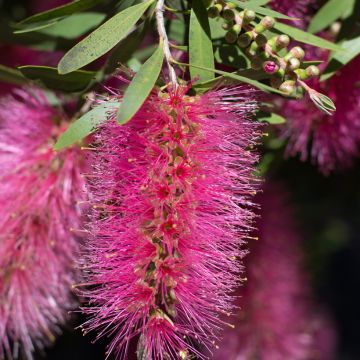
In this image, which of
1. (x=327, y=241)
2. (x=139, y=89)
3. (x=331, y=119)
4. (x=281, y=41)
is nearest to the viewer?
(x=139, y=89)

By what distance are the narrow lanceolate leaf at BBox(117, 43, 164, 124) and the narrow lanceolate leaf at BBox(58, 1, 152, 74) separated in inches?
3.4

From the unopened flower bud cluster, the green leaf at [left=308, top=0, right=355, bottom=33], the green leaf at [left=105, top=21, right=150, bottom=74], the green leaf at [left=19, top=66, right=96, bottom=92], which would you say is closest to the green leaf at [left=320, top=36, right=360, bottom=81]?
the green leaf at [left=308, top=0, right=355, bottom=33]

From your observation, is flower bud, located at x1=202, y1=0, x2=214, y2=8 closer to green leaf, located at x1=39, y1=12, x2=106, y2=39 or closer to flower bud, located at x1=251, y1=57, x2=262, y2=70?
flower bud, located at x1=251, y1=57, x2=262, y2=70

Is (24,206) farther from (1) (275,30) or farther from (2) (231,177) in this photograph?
(1) (275,30)

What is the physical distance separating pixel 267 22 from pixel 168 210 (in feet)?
1.30

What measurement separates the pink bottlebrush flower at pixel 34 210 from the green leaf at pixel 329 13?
2.12ft

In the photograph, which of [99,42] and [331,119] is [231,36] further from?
[331,119]

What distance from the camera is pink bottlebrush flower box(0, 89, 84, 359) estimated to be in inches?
61.0

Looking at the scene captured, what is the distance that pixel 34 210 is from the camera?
1548 millimetres

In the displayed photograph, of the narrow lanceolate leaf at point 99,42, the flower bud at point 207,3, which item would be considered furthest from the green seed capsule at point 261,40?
the narrow lanceolate leaf at point 99,42

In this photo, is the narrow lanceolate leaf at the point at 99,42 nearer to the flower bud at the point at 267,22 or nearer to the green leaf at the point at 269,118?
the flower bud at the point at 267,22

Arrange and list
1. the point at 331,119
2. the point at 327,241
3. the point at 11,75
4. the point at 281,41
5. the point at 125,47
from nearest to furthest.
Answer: the point at 281,41 < the point at 125,47 < the point at 11,75 < the point at 331,119 < the point at 327,241

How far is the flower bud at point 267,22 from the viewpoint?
120cm

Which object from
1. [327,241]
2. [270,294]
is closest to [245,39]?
[270,294]
